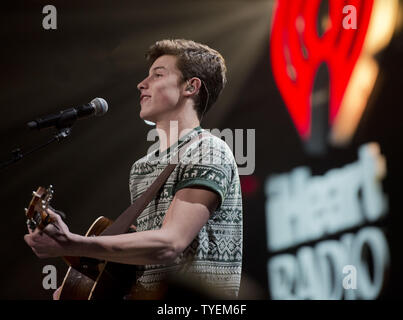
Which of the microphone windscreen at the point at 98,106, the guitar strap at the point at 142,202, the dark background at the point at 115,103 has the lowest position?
the guitar strap at the point at 142,202

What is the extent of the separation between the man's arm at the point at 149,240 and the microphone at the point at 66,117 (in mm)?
490

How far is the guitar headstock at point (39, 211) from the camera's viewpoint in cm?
137

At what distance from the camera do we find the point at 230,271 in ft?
5.52

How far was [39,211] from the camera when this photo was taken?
1394mm

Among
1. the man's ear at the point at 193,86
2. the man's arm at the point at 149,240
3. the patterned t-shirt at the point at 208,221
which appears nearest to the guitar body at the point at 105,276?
the patterned t-shirt at the point at 208,221

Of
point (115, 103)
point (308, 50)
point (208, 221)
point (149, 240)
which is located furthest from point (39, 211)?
point (308, 50)

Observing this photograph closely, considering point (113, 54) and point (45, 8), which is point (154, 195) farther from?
point (45, 8)

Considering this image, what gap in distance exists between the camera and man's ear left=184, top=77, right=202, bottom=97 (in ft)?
6.61

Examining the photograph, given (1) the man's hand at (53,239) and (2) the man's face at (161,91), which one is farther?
(2) the man's face at (161,91)

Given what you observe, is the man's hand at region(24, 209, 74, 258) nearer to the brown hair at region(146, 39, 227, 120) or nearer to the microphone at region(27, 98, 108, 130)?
the microphone at region(27, 98, 108, 130)

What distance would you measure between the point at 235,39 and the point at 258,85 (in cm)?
35

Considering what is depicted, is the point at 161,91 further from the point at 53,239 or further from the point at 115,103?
the point at 115,103

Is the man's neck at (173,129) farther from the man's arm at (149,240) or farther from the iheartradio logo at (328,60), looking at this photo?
the iheartradio logo at (328,60)

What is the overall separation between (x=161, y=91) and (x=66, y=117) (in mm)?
383
